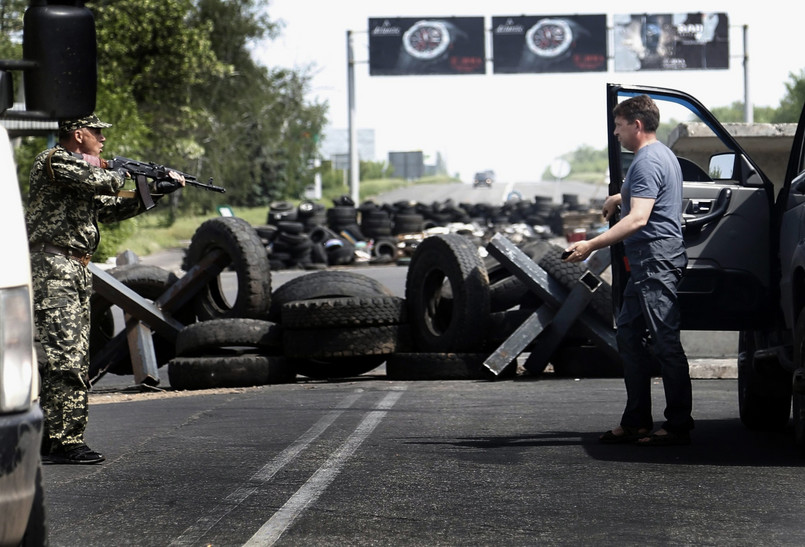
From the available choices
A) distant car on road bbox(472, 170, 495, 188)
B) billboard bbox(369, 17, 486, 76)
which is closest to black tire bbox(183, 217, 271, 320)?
billboard bbox(369, 17, 486, 76)

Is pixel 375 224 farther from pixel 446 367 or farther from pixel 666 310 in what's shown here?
pixel 666 310

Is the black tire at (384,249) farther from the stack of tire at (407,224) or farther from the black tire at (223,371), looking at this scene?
the black tire at (223,371)

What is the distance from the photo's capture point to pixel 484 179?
12231 centimetres

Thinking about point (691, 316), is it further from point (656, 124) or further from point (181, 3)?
point (181, 3)

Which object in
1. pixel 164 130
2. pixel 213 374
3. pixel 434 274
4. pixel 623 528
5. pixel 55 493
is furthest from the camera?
pixel 164 130

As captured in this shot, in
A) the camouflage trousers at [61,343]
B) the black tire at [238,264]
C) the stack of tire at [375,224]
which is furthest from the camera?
the stack of tire at [375,224]

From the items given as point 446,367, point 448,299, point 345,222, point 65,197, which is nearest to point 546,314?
point 446,367

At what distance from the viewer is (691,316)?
295 inches

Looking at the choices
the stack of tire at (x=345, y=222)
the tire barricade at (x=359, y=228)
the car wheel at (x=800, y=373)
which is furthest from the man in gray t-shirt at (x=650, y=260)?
the stack of tire at (x=345, y=222)

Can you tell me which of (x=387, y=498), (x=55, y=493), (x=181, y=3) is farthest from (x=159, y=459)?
(x=181, y=3)

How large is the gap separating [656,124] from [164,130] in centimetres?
4560

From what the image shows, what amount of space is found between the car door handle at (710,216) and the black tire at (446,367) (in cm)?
417

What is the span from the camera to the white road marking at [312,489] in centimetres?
480

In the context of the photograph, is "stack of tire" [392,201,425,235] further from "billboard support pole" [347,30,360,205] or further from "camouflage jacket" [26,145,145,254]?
"camouflage jacket" [26,145,145,254]
